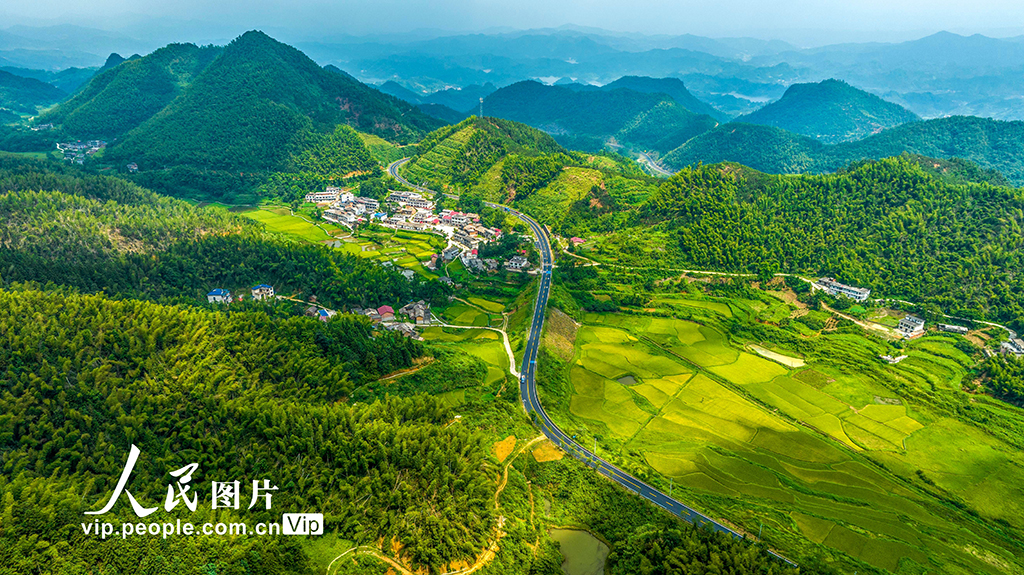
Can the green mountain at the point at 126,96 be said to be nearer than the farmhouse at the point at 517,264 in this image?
No

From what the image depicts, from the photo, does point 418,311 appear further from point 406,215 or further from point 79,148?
point 79,148

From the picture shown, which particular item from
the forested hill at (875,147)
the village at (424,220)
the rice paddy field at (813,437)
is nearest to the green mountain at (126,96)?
the village at (424,220)

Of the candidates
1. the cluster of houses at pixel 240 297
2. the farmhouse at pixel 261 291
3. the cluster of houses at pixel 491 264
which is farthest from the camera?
the cluster of houses at pixel 491 264

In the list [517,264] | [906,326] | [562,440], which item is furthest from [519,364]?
[906,326]

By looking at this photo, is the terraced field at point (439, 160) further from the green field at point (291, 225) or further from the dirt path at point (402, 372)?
the dirt path at point (402, 372)

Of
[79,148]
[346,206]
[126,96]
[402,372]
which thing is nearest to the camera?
[402,372]

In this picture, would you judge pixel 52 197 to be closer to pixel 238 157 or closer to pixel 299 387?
pixel 238 157
